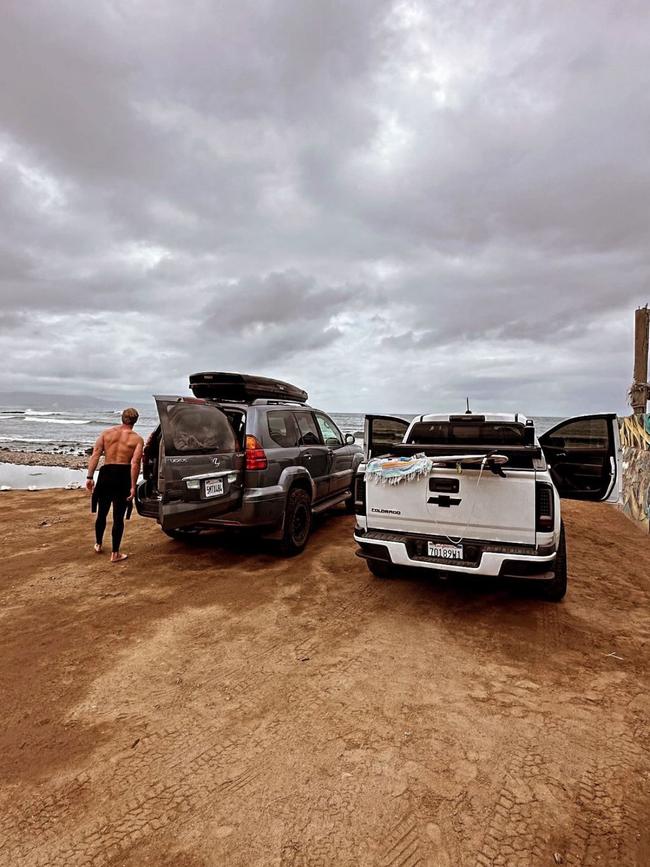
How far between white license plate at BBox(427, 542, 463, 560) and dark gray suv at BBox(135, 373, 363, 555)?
199 cm

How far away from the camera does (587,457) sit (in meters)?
5.30

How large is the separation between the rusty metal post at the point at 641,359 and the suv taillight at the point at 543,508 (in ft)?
19.9

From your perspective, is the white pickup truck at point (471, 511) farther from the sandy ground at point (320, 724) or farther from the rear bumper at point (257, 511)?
the rear bumper at point (257, 511)

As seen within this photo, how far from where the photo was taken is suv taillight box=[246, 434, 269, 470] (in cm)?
521

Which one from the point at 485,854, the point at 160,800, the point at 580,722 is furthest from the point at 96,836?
the point at 580,722

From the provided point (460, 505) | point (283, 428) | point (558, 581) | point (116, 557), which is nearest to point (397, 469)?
point (460, 505)

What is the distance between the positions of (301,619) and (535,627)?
199 cm

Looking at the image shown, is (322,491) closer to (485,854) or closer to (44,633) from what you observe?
(44,633)

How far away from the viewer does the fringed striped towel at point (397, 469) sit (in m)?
4.03

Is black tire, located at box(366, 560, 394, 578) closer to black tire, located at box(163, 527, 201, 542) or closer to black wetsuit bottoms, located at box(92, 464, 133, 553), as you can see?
black tire, located at box(163, 527, 201, 542)

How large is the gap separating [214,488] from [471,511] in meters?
2.54

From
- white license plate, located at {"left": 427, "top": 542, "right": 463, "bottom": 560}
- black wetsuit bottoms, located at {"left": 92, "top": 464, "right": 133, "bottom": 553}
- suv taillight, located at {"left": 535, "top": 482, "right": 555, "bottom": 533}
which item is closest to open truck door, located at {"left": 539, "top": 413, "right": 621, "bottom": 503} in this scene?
suv taillight, located at {"left": 535, "top": 482, "right": 555, "bottom": 533}

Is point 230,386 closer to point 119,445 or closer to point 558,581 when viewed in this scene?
point 119,445

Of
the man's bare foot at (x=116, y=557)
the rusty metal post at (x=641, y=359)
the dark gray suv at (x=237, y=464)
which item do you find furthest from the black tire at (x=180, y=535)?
the rusty metal post at (x=641, y=359)
